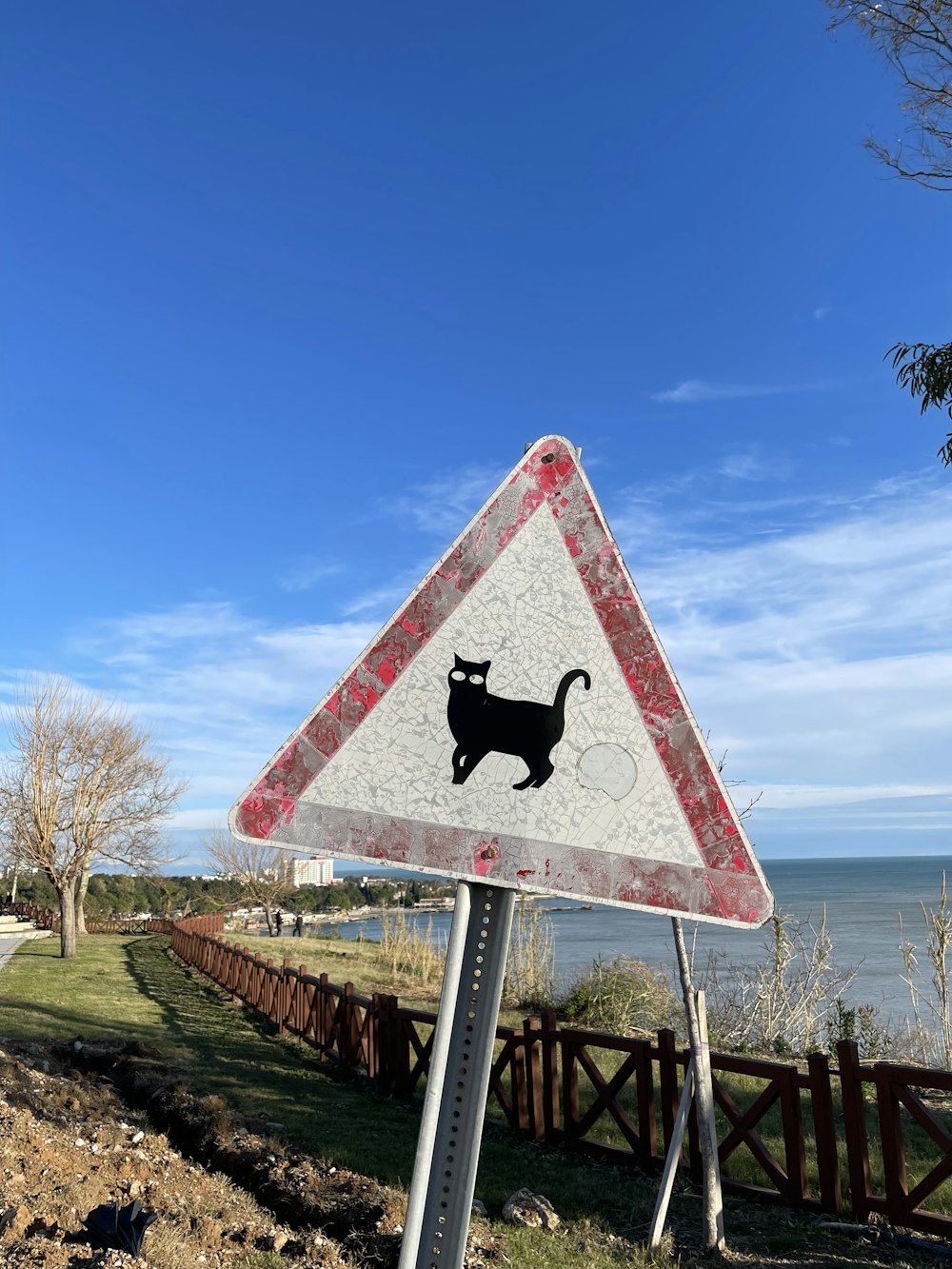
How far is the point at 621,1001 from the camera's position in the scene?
42.8 ft

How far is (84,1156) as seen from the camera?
488 centimetres

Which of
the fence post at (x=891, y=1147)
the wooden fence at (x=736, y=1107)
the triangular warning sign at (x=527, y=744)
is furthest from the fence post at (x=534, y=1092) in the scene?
the triangular warning sign at (x=527, y=744)

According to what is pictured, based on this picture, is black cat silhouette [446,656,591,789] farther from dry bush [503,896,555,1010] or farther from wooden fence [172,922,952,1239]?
dry bush [503,896,555,1010]

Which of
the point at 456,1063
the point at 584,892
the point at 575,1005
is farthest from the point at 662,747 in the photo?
the point at 575,1005

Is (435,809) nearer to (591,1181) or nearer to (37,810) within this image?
(591,1181)

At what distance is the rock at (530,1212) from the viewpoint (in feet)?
16.4

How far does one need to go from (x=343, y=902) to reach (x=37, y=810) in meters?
62.8

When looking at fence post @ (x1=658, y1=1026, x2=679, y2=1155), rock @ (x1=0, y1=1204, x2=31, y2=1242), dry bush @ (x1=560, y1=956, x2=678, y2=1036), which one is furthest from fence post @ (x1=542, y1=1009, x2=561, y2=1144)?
dry bush @ (x1=560, y1=956, x2=678, y2=1036)

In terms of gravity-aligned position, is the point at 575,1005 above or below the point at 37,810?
below

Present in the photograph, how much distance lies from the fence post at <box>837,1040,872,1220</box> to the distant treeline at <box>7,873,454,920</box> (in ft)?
137

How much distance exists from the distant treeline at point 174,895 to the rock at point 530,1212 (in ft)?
138

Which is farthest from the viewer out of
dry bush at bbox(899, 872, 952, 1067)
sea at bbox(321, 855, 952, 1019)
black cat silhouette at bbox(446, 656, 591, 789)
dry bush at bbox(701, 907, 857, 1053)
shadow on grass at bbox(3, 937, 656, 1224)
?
sea at bbox(321, 855, 952, 1019)

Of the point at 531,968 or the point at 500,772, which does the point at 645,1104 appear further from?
the point at 531,968

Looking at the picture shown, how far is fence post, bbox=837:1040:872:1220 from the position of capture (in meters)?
5.62
